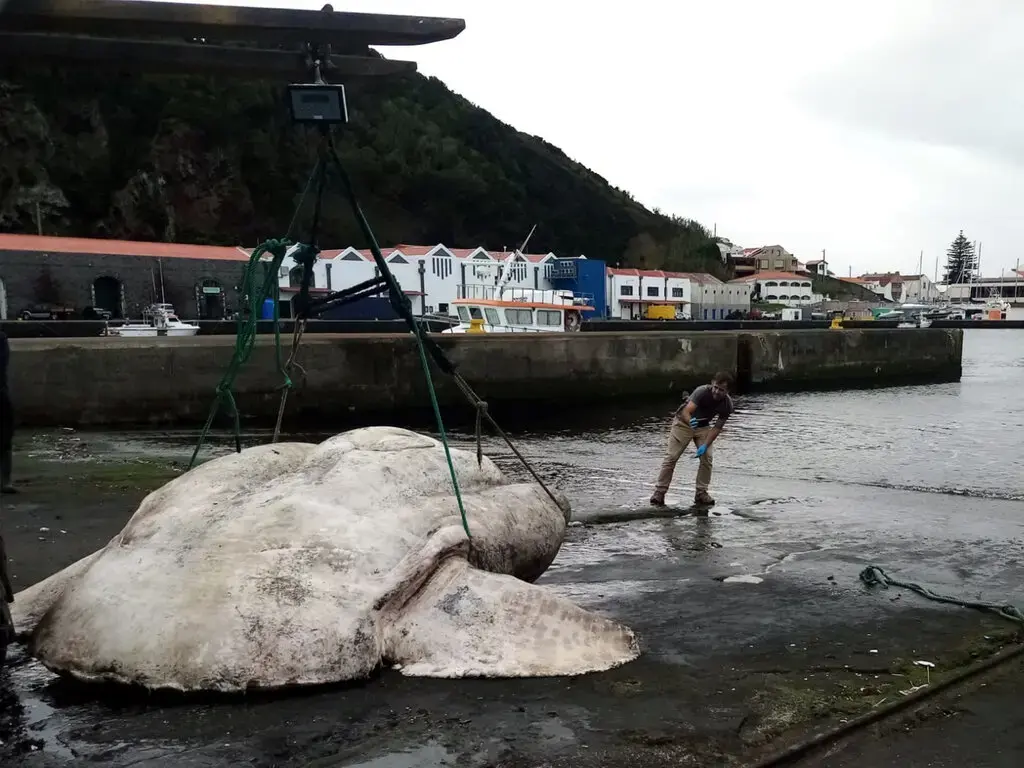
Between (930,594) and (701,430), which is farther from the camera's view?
(701,430)

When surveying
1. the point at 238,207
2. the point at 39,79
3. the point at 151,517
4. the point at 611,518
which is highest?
the point at 39,79

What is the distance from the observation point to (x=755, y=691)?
4234mm

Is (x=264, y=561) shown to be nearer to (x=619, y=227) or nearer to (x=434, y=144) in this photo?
(x=434, y=144)

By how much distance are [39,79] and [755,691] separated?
85378 millimetres

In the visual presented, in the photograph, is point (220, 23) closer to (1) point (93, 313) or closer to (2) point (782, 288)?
(1) point (93, 313)

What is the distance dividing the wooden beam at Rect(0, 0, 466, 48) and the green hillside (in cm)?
5014

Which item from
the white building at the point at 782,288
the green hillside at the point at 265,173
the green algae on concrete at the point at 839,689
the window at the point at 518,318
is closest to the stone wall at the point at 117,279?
the window at the point at 518,318

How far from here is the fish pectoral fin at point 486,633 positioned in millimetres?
4102

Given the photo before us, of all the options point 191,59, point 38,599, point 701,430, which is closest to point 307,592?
point 38,599

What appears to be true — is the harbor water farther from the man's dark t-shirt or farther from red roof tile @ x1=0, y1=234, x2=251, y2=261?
red roof tile @ x1=0, y1=234, x2=251, y2=261

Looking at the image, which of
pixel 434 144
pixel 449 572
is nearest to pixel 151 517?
pixel 449 572

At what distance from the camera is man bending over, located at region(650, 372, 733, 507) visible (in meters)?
9.61

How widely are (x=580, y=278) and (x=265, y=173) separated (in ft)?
116

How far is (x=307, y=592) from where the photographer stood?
3771 millimetres
